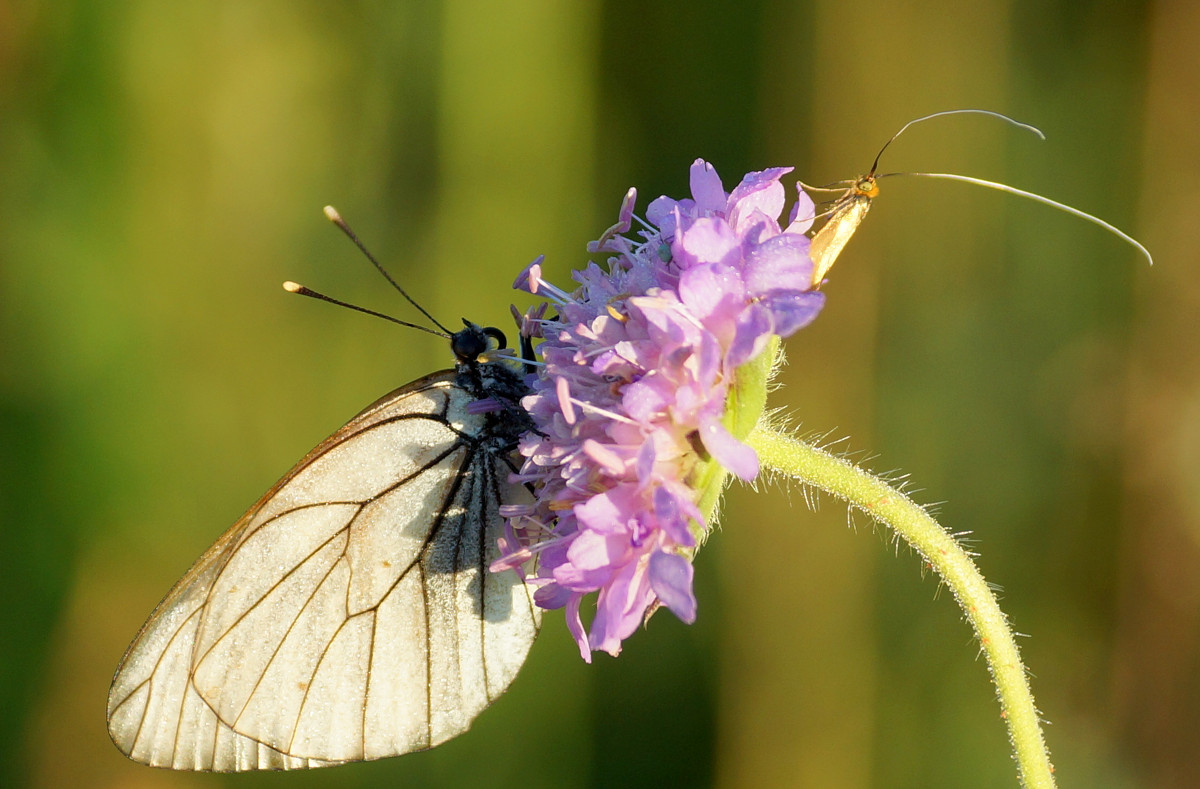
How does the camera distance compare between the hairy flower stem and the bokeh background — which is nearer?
the hairy flower stem

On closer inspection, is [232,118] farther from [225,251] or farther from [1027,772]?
[1027,772]

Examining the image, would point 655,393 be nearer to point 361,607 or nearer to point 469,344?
point 469,344

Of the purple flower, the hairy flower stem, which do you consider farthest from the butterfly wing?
the hairy flower stem

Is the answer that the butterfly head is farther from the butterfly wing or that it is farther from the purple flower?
the purple flower

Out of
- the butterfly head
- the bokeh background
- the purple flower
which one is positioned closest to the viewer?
the purple flower

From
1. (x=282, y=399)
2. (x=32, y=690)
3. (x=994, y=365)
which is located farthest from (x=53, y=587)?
(x=994, y=365)

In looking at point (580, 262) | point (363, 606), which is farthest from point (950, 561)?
point (580, 262)
